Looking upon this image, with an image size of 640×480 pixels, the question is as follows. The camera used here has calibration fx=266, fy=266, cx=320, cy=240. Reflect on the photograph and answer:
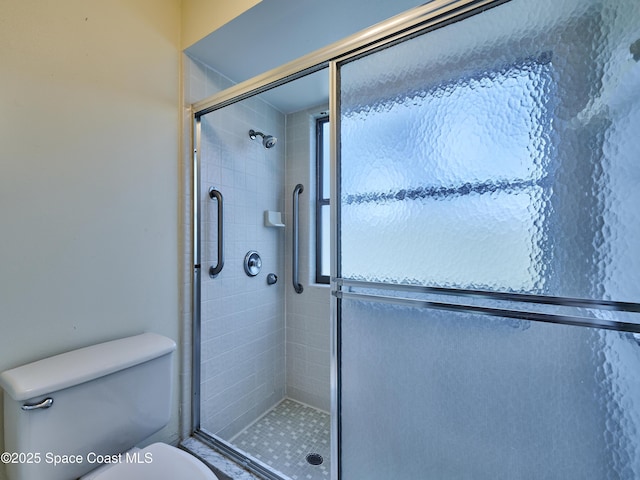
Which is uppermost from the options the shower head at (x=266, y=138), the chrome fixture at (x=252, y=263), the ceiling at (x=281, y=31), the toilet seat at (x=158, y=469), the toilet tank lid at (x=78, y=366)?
the ceiling at (x=281, y=31)

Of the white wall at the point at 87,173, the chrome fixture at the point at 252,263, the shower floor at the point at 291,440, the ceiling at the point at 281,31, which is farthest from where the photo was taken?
the chrome fixture at the point at 252,263

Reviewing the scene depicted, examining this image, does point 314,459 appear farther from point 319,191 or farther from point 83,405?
point 319,191

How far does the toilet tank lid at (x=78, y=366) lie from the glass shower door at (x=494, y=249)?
76cm

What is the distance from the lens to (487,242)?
74 cm

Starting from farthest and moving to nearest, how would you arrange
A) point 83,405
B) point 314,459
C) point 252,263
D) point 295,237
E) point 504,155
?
point 295,237 → point 252,263 → point 314,459 → point 83,405 → point 504,155

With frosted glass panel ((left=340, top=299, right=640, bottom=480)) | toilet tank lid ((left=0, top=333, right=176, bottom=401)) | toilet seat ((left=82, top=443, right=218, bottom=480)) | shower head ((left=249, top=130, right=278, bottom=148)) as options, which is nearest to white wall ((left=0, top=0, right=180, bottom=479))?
toilet tank lid ((left=0, top=333, right=176, bottom=401))

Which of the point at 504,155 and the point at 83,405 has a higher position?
the point at 504,155

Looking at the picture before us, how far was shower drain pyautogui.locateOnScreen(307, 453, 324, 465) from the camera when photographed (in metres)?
1.48

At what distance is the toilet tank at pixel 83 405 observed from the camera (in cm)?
78

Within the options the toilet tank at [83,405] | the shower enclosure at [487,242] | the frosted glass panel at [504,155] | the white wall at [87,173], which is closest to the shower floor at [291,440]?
the white wall at [87,173]

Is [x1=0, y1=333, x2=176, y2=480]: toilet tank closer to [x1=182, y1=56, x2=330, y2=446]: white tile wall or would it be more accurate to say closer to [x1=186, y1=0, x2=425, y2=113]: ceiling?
[x1=182, y1=56, x2=330, y2=446]: white tile wall

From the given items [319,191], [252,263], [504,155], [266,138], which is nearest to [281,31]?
[266,138]

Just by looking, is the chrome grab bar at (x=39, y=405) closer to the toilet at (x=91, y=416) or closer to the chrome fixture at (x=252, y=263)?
the toilet at (x=91, y=416)

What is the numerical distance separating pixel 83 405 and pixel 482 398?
1.24 metres
